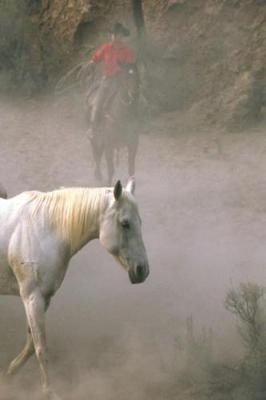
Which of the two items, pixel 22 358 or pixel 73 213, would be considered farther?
pixel 22 358

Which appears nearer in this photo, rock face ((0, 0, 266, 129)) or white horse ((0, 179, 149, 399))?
white horse ((0, 179, 149, 399))

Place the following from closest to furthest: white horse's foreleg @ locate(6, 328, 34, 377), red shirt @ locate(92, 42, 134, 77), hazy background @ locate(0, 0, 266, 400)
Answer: white horse's foreleg @ locate(6, 328, 34, 377)
hazy background @ locate(0, 0, 266, 400)
red shirt @ locate(92, 42, 134, 77)

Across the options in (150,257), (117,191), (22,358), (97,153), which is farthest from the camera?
(97,153)

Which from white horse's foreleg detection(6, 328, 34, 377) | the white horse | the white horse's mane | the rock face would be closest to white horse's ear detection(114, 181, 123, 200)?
the white horse

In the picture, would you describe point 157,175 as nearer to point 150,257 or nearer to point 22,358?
point 150,257

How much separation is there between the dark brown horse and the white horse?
5777 millimetres

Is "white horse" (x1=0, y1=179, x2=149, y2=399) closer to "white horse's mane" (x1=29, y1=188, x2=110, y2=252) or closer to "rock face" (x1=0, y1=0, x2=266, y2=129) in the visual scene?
"white horse's mane" (x1=29, y1=188, x2=110, y2=252)

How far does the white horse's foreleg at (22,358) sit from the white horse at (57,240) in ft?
0.58

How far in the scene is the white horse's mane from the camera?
19.8ft

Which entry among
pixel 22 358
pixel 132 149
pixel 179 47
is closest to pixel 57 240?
pixel 22 358

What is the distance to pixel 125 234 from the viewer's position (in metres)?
6.00

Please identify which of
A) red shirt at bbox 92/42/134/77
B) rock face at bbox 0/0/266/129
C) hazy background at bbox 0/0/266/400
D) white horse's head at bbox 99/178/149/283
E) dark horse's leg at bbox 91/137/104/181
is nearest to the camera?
white horse's head at bbox 99/178/149/283

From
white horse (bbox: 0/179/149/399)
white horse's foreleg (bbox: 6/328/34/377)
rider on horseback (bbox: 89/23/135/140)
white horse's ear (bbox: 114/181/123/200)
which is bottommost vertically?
white horse's foreleg (bbox: 6/328/34/377)

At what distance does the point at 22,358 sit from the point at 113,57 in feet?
20.2
